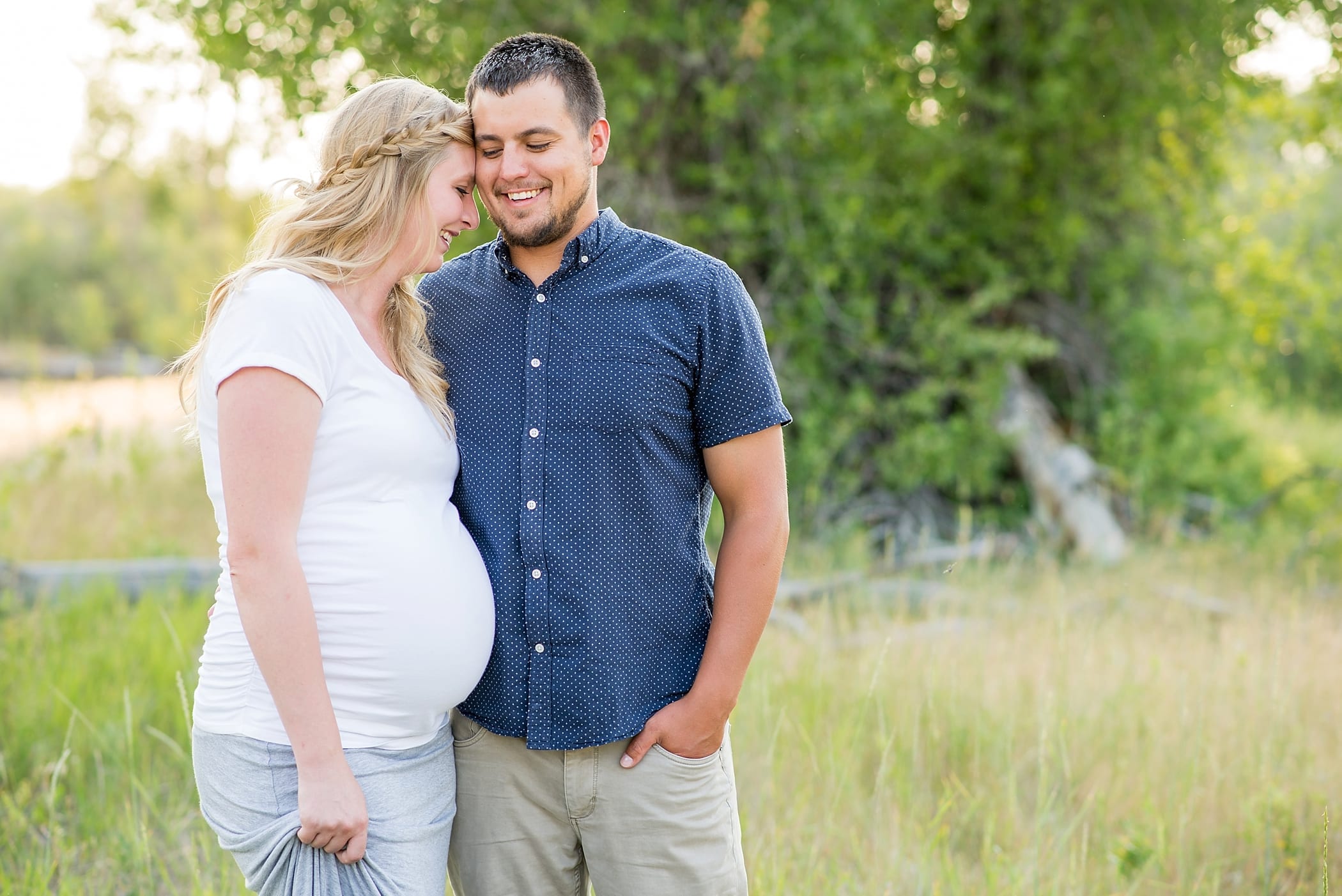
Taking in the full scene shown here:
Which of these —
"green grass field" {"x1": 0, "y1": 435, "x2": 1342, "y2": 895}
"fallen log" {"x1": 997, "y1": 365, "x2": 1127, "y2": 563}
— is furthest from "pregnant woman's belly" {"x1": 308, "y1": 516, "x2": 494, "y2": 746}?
"fallen log" {"x1": 997, "y1": 365, "x2": 1127, "y2": 563}

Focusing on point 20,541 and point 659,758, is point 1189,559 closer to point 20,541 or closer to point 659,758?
point 659,758

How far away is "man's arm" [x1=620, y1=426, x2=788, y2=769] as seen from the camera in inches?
84.7

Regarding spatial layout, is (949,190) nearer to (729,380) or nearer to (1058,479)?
(1058,479)

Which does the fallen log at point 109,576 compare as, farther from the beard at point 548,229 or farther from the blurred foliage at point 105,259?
the blurred foliage at point 105,259

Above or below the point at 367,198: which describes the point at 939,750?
below

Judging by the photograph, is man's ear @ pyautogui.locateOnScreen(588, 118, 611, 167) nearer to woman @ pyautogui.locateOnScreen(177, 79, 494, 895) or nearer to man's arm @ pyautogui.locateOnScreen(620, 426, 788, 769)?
woman @ pyautogui.locateOnScreen(177, 79, 494, 895)

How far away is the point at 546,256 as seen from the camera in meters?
2.29

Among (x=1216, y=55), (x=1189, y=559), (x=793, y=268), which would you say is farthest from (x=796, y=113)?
(x=1189, y=559)

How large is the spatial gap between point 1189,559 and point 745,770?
14.5ft

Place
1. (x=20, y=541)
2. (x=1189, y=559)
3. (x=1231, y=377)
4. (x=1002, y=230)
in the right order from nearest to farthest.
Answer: (x=20, y=541)
(x=1189, y=559)
(x=1002, y=230)
(x=1231, y=377)

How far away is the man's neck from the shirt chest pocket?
23cm

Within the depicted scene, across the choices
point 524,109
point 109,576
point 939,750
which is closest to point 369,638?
point 524,109

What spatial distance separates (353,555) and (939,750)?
238cm

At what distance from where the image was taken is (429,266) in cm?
220
